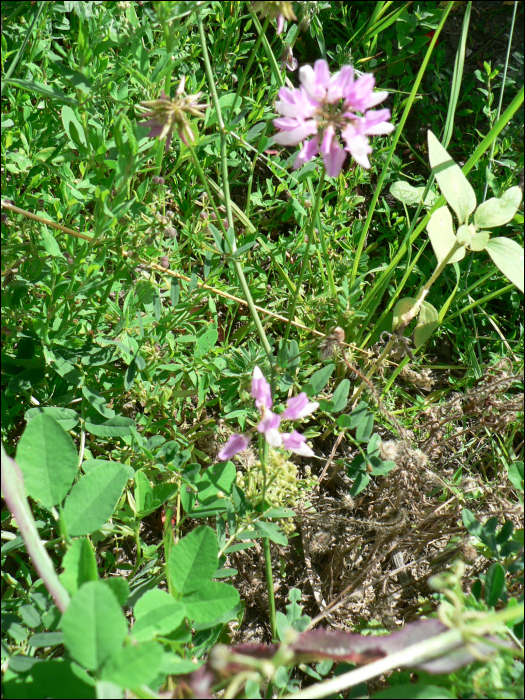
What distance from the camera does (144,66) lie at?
157cm

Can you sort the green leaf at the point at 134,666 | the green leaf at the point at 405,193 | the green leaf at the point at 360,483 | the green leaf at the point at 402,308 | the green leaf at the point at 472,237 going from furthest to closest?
the green leaf at the point at 405,193 < the green leaf at the point at 402,308 < the green leaf at the point at 472,237 < the green leaf at the point at 360,483 < the green leaf at the point at 134,666

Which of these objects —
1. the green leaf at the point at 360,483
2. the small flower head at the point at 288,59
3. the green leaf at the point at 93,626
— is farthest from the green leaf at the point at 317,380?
the small flower head at the point at 288,59

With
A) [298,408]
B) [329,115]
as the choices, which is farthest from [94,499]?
[329,115]

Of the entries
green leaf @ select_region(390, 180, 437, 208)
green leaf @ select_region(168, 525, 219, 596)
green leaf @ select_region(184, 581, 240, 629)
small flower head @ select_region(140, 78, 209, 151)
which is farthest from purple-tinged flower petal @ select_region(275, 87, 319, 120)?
green leaf @ select_region(390, 180, 437, 208)

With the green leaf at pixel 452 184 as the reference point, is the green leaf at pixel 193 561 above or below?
below

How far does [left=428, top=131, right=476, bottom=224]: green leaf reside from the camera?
1.94m

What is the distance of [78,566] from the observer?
1.17 metres

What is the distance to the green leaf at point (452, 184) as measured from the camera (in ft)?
6.36

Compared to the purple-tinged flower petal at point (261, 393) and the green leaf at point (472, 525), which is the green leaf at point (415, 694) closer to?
the green leaf at point (472, 525)

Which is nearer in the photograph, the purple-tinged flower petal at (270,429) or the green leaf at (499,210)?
the purple-tinged flower petal at (270,429)

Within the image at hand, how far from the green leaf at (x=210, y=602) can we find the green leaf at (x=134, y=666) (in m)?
0.30

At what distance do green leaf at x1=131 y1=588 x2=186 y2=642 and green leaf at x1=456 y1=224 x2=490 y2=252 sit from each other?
1386mm

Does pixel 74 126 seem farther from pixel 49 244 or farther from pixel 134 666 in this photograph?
pixel 134 666

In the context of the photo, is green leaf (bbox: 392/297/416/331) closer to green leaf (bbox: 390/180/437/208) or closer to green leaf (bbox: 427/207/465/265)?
green leaf (bbox: 427/207/465/265)
